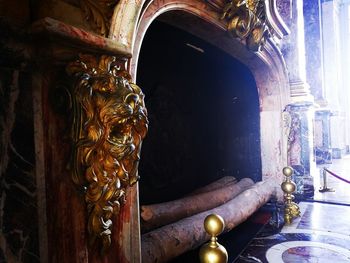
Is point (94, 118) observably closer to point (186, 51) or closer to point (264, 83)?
point (186, 51)

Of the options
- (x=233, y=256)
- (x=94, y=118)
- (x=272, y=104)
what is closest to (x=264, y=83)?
(x=272, y=104)

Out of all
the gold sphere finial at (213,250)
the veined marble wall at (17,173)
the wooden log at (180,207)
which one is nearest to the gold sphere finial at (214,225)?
the gold sphere finial at (213,250)

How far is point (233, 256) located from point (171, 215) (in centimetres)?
75

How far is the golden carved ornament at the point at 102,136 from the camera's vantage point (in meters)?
A: 1.18

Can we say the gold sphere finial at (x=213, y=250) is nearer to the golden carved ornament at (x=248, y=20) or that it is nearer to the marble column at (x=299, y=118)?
the golden carved ornament at (x=248, y=20)

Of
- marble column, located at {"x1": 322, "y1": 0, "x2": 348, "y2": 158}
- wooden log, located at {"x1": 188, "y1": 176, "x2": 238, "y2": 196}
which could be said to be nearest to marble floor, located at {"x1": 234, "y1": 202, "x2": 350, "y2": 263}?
wooden log, located at {"x1": 188, "y1": 176, "x2": 238, "y2": 196}

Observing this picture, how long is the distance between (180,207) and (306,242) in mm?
→ 1475

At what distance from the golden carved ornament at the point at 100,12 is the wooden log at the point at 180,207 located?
1.61 m

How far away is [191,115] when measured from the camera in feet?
14.3

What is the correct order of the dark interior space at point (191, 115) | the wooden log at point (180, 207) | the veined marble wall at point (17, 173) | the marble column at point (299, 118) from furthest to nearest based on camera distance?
the marble column at point (299, 118)
the dark interior space at point (191, 115)
the wooden log at point (180, 207)
the veined marble wall at point (17, 173)

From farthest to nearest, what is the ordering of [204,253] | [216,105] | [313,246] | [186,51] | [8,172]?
[216,105], [186,51], [313,246], [204,253], [8,172]

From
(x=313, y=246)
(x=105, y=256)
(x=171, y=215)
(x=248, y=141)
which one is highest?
(x=248, y=141)

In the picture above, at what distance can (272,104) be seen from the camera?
5.04 m

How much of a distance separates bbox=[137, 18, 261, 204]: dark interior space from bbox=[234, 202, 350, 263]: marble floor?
124 cm
